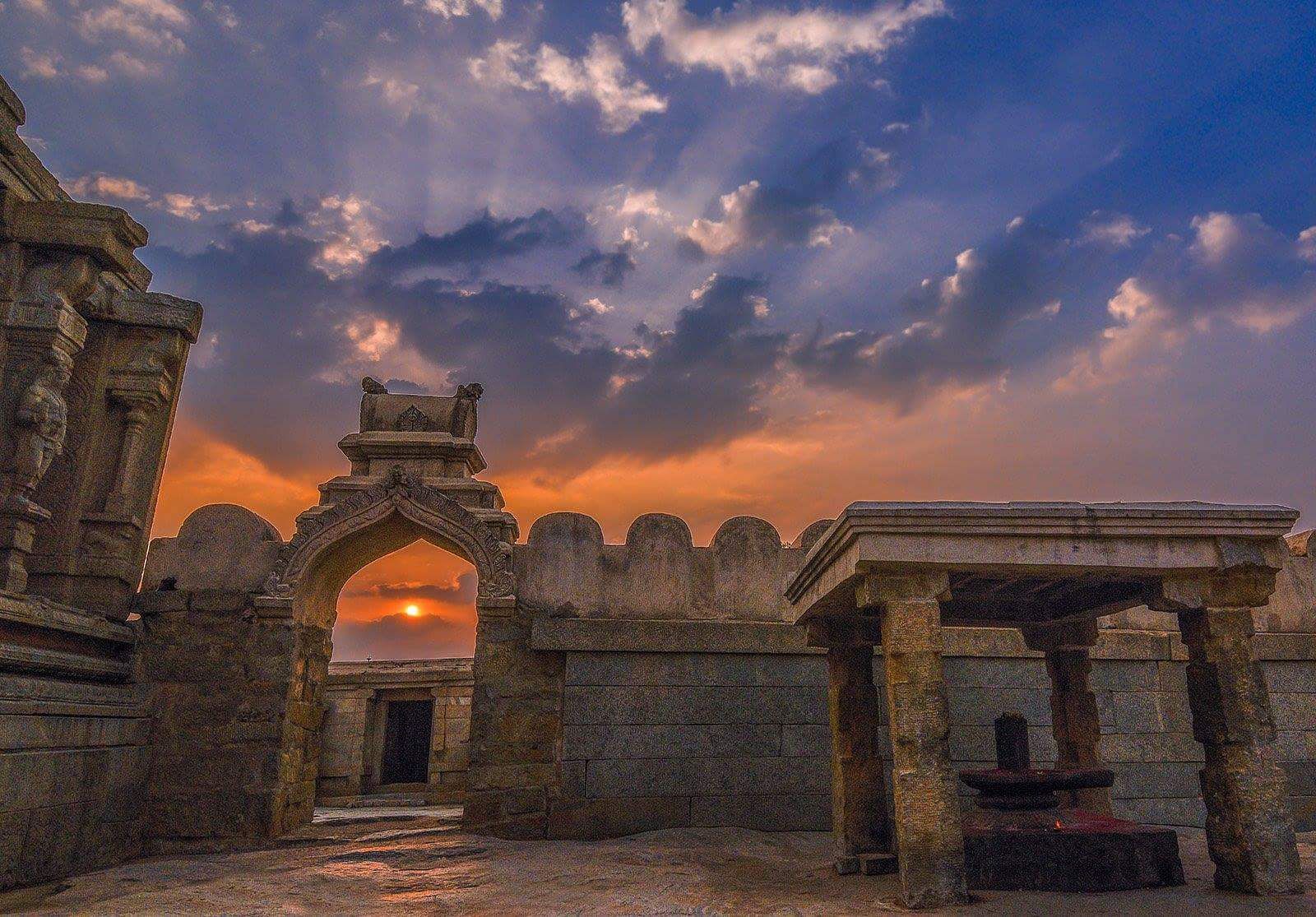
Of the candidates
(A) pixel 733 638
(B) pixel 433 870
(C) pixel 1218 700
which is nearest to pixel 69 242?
(B) pixel 433 870

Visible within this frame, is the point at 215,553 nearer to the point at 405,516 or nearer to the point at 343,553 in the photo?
the point at 343,553

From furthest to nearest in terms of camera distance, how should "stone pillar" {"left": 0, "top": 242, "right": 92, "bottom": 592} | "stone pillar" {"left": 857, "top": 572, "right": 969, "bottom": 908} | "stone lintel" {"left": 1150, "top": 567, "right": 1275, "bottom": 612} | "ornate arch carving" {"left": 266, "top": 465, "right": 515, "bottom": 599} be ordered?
"ornate arch carving" {"left": 266, "top": 465, "right": 515, "bottom": 599} < "stone pillar" {"left": 0, "top": 242, "right": 92, "bottom": 592} < "stone lintel" {"left": 1150, "top": 567, "right": 1275, "bottom": 612} < "stone pillar" {"left": 857, "top": 572, "right": 969, "bottom": 908}

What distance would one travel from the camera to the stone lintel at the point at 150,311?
8.89 meters

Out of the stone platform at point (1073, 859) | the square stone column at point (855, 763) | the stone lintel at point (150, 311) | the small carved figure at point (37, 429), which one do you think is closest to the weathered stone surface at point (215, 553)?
the small carved figure at point (37, 429)

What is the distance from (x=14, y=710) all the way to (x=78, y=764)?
973 millimetres

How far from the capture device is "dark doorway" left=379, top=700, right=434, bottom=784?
54.0 ft

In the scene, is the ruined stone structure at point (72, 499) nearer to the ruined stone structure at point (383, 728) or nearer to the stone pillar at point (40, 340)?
the stone pillar at point (40, 340)

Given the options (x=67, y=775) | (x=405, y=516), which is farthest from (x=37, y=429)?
(x=405, y=516)

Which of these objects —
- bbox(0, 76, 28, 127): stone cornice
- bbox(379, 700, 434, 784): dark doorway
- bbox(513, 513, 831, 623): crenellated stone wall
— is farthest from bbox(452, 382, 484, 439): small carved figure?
bbox(379, 700, 434, 784): dark doorway

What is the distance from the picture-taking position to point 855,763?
6.12 meters

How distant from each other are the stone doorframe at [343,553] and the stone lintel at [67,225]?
3133 millimetres

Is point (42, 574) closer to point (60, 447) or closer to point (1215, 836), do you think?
point (60, 447)

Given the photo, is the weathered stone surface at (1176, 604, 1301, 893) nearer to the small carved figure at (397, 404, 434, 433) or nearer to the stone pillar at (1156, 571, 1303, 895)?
the stone pillar at (1156, 571, 1303, 895)

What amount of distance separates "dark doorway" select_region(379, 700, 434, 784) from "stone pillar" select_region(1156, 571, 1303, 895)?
1396 centimetres
